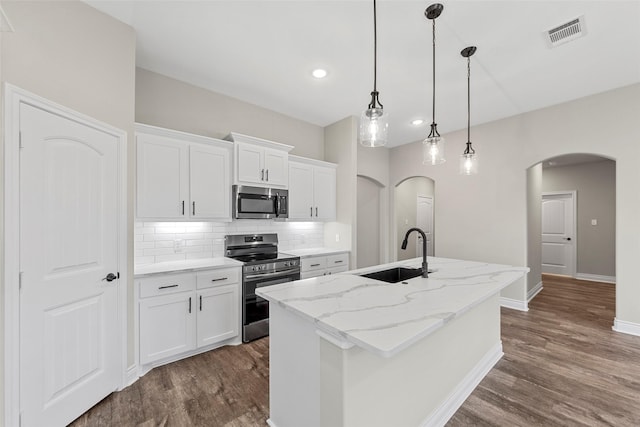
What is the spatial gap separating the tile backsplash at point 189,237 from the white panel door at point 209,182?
32 cm

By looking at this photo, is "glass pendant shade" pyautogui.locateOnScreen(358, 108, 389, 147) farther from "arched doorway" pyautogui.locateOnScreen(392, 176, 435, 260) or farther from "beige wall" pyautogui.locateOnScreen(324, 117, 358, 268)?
"arched doorway" pyautogui.locateOnScreen(392, 176, 435, 260)

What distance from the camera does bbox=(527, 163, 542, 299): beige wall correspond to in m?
4.25

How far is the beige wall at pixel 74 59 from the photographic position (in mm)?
1602

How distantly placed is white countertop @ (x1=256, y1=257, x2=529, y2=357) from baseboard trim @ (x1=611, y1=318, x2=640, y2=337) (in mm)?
2369

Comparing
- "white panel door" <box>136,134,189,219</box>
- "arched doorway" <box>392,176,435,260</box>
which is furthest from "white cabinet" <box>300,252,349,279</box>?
"arched doorway" <box>392,176,435,260</box>

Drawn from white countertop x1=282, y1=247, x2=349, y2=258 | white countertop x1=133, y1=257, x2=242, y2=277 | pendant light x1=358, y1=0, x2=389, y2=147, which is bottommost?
white countertop x1=282, y1=247, x2=349, y2=258

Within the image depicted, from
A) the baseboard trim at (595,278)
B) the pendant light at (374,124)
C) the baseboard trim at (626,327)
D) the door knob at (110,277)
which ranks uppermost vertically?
the pendant light at (374,124)

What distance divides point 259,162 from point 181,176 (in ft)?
3.06

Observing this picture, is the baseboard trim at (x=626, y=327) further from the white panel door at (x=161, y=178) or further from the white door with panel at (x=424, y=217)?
the white panel door at (x=161, y=178)

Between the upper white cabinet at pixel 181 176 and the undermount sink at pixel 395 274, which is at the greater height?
the upper white cabinet at pixel 181 176

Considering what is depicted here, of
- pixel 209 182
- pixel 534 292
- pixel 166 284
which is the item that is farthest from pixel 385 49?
pixel 534 292

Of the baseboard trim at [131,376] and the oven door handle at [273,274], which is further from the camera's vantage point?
the oven door handle at [273,274]

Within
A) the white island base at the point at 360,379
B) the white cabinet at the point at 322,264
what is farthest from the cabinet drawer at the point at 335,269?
the white island base at the point at 360,379

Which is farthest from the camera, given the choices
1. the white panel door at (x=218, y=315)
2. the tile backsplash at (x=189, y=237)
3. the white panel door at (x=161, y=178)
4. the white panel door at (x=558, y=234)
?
the white panel door at (x=558, y=234)
